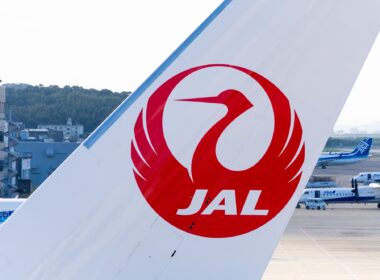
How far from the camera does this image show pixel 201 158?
14.2 ft

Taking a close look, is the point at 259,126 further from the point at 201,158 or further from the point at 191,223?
the point at 191,223

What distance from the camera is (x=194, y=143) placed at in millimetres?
4293

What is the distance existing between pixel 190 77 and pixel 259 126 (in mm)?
503

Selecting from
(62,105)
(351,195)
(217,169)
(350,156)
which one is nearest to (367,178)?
(351,195)

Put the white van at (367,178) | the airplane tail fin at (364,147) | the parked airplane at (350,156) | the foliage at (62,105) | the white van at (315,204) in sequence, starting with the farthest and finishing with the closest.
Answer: the foliage at (62,105), the parked airplane at (350,156), the airplane tail fin at (364,147), the white van at (367,178), the white van at (315,204)

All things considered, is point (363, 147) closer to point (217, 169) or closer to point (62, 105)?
point (62, 105)

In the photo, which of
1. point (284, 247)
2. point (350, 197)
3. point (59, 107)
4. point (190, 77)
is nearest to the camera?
point (190, 77)

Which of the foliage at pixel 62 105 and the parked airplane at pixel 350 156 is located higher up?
the parked airplane at pixel 350 156

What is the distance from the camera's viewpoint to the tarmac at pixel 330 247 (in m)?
25.4

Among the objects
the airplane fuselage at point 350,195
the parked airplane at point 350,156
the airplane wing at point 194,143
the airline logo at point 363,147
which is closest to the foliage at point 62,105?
the parked airplane at point 350,156

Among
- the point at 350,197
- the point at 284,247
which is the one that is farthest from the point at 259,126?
the point at 350,197

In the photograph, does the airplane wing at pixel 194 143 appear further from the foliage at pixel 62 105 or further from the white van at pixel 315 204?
the foliage at pixel 62 105

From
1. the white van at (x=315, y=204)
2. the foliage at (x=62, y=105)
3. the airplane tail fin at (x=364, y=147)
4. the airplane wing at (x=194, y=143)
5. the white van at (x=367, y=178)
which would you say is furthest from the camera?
the foliage at (x=62, y=105)

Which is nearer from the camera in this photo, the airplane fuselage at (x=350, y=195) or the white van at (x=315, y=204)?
the white van at (x=315, y=204)
